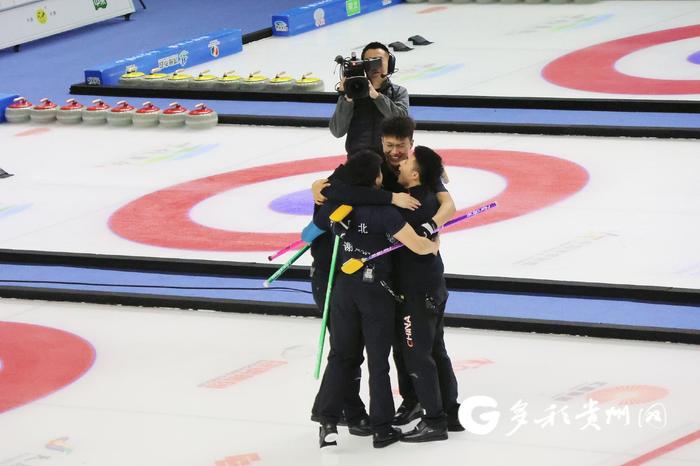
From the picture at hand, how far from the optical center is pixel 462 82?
1359cm

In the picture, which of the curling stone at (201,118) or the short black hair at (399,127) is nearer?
the short black hair at (399,127)

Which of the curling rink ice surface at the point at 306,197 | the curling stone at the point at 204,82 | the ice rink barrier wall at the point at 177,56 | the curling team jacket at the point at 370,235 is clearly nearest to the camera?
the curling team jacket at the point at 370,235

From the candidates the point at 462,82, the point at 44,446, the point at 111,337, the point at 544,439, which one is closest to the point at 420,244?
the point at 544,439

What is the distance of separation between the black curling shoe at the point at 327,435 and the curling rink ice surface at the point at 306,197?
8.30 feet

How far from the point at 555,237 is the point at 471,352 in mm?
2068

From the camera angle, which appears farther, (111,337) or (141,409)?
(111,337)

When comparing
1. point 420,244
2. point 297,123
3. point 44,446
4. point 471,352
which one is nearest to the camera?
point 420,244

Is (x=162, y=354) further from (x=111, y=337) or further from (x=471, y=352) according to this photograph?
(x=471, y=352)

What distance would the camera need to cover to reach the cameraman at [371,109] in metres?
6.86

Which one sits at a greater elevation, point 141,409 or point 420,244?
point 420,244

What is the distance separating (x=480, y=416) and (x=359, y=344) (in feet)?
2.18

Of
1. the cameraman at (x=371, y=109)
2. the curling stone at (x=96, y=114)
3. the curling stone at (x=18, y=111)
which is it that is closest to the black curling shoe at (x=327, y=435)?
the cameraman at (x=371, y=109)

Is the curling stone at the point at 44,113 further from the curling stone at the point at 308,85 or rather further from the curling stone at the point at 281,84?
the curling stone at the point at 308,85

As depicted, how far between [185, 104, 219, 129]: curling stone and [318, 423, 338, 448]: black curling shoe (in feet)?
23.0
